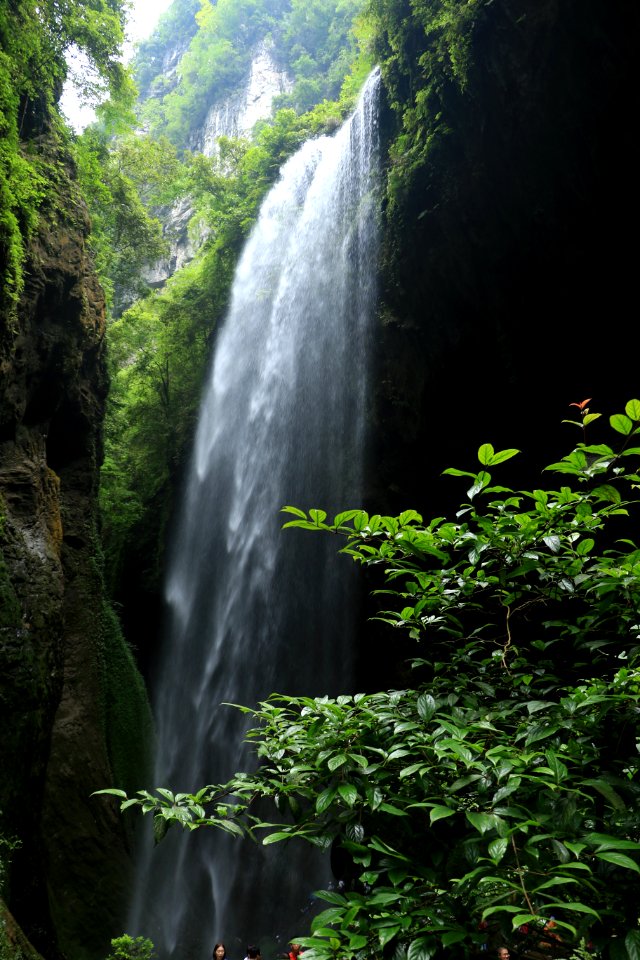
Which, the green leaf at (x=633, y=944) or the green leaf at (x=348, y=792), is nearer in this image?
the green leaf at (x=633, y=944)

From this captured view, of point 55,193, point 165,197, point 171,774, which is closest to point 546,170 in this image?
point 55,193

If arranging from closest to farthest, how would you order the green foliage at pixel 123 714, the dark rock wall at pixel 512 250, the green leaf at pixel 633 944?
the green leaf at pixel 633 944, the dark rock wall at pixel 512 250, the green foliage at pixel 123 714

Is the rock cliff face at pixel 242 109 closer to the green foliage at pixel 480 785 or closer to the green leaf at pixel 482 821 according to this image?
the green foliage at pixel 480 785

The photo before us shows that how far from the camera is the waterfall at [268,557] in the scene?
31.5ft

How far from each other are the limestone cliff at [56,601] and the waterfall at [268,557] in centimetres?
131

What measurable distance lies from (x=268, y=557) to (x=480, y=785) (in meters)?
10.3

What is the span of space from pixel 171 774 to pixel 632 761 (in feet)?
38.0

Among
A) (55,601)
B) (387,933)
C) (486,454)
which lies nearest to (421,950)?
(387,933)

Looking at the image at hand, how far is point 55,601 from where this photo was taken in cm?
753

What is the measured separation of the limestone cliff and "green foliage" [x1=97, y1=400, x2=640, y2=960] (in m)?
5.44

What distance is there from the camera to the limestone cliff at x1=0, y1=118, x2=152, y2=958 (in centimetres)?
630

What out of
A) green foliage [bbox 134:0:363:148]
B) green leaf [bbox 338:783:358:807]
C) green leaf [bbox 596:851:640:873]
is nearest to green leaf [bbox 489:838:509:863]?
green leaf [bbox 596:851:640:873]

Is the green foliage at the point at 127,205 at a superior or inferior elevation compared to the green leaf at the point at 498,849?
superior

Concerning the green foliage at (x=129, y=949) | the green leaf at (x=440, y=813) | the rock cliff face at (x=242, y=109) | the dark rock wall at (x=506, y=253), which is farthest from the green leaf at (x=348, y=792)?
the rock cliff face at (x=242, y=109)
